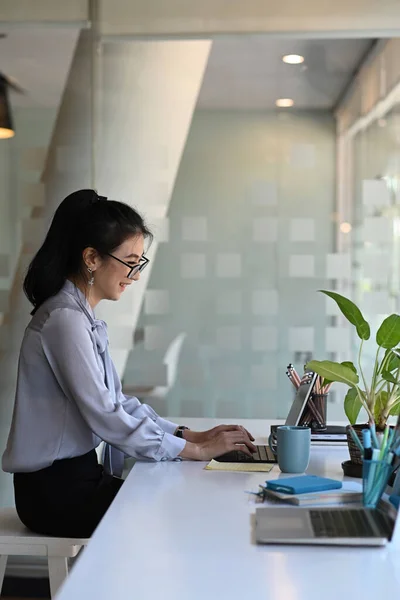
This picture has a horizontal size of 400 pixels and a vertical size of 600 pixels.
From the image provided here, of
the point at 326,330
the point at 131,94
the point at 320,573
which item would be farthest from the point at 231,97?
the point at 320,573

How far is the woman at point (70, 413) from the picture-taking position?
86.0 inches

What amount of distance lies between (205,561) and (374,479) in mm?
442

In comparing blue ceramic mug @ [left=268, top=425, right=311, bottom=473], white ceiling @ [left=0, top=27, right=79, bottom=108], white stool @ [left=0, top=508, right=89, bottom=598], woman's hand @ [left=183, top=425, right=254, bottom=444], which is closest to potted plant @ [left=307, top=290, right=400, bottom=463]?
blue ceramic mug @ [left=268, top=425, right=311, bottom=473]

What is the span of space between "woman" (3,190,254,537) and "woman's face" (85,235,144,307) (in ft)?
0.04

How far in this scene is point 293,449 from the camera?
204 centimetres

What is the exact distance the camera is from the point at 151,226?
3.79 metres

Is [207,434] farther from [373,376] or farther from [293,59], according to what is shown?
[293,59]

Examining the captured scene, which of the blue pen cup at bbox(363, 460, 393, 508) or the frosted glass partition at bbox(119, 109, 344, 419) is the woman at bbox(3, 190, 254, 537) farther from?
the frosted glass partition at bbox(119, 109, 344, 419)

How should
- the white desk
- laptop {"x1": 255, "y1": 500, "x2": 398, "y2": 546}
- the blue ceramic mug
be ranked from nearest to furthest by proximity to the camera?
the white desk → laptop {"x1": 255, "y1": 500, "x2": 398, "y2": 546} → the blue ceramic mug

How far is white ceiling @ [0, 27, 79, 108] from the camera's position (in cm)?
375

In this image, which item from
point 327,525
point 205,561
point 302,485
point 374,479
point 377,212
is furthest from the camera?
point 377,212

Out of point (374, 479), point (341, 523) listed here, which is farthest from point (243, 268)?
point (341, 523)

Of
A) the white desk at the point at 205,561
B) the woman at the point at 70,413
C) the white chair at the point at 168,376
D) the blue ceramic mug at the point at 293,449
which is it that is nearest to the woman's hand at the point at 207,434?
the woman at the point at 70,413

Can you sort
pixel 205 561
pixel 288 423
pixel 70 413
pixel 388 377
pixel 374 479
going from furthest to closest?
pixel 288 423 → pixel 70 413 → pixel 388 377 → pixel 374 479 → pixel 205 561
